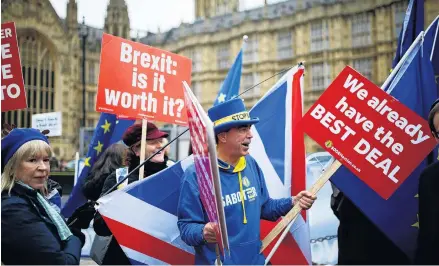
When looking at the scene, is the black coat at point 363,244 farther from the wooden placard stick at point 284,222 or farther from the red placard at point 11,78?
the red placard at point 11,78

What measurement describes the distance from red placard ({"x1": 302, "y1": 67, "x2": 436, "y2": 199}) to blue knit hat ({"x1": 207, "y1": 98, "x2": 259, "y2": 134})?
59 cm

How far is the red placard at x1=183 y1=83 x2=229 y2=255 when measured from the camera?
170 cm

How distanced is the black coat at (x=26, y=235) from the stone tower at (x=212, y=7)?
38401mm

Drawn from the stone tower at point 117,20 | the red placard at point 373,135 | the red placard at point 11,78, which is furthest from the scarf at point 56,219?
the stone tower at point 117,20

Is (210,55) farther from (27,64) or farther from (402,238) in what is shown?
(402,238)

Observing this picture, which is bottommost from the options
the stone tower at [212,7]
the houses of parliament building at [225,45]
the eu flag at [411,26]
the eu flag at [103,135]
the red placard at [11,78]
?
the eu flag at [103,135]

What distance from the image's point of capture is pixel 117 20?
3769 centimetres

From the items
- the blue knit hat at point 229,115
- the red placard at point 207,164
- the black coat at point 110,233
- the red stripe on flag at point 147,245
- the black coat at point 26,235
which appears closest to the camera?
the red placard at point 207,164

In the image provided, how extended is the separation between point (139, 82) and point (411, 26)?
226cm

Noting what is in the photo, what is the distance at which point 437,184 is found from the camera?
205 cm

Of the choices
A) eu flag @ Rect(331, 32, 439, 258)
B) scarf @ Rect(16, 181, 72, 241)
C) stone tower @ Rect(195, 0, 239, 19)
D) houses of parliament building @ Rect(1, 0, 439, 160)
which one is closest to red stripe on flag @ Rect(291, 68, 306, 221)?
eu flag @ Rect(331, 32, 439, 258)

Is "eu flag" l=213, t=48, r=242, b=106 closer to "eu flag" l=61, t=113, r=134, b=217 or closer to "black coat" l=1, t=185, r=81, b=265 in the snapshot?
"eu flag" l=61, t=113, r=134, b=217

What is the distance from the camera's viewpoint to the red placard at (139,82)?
11.6ft

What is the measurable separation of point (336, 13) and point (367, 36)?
221 cm
